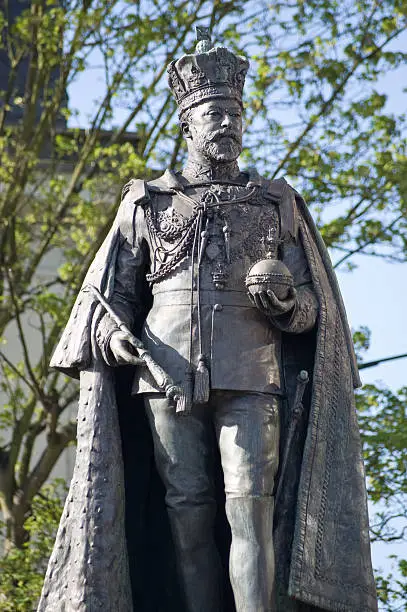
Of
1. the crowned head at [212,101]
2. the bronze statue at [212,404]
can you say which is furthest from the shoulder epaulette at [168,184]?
the crowned head at [212,101]

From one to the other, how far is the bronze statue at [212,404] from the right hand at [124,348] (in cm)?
1

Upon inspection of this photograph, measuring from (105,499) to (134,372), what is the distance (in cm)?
68

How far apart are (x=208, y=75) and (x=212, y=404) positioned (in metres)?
1.63

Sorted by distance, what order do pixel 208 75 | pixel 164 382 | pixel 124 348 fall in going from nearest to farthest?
pixel 164 382 → pixel 124 348 → pixel 208 75

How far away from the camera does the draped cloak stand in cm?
719

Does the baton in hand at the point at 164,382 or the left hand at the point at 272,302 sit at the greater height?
the left hand at the point at 272,302

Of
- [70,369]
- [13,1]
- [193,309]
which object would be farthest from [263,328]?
[13,1]

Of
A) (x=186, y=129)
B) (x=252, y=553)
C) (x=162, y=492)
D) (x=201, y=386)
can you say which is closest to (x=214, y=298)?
(x=201, y=386)

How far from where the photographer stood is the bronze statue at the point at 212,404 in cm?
720

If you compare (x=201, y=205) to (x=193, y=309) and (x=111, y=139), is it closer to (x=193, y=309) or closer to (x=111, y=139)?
(x=193, y=309)

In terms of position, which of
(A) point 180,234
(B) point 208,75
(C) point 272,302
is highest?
(B) point 208,75

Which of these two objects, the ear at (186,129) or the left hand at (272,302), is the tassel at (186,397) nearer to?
the left hand at (272,302)

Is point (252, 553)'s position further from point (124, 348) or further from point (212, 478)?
point (124, 348)

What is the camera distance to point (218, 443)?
24.2ft
